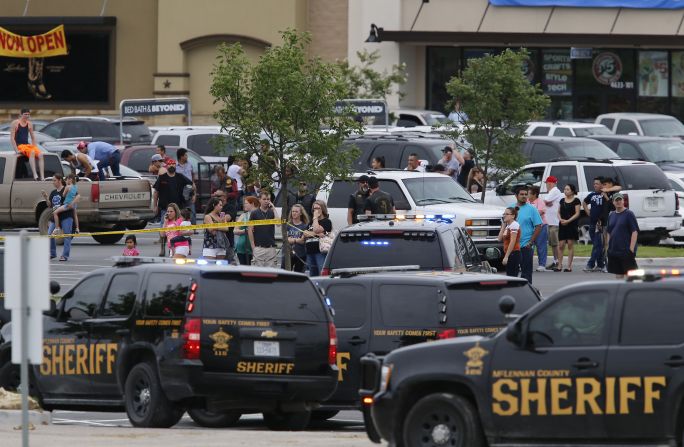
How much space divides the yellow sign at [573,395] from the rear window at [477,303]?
2.81 meters

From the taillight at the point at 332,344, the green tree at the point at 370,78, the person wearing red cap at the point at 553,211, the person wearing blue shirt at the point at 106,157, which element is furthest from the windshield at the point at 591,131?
the taillight at the point at 332,344

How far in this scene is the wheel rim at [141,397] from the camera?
1475 cm

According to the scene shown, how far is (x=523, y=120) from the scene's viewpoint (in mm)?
31703

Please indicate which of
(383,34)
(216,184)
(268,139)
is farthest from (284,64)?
(383,34)

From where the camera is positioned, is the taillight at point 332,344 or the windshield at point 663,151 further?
the windshield at point 663,151

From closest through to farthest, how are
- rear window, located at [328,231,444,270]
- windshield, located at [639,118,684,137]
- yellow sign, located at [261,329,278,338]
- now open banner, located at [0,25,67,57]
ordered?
yellow sign, located at [261,329,278,338], rear window, located at [328,231,444,270], windshield, located at [639,118,684,137], now open banner, located at [0,25,67,57]

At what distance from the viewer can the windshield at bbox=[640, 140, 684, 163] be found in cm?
3675

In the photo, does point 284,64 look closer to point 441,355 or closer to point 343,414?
point 343,414

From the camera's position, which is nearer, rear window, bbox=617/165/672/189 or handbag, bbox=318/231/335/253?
handbag, bbox=318/231/335/253

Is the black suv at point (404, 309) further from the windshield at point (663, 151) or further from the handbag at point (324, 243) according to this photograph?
the windshield at point (663, 151)

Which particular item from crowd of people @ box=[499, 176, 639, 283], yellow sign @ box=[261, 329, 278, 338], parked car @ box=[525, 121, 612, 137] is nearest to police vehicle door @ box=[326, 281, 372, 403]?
yellow sign @ box=[261, 329, 278, 338]

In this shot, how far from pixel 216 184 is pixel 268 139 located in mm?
9254

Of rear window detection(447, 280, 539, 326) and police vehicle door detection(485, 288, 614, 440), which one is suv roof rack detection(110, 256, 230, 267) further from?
police vehicle door detection(485, 288, 614, 440)

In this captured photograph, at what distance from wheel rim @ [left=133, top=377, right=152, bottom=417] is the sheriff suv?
9.64ft
